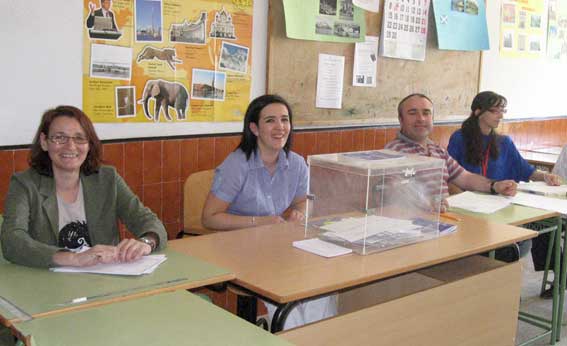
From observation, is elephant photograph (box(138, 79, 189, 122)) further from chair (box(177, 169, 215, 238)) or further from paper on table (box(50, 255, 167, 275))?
paper on table (box(50, 255, 167, 275))

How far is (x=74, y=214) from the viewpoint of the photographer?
91.3 inches

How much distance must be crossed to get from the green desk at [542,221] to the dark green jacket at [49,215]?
5.41 feet

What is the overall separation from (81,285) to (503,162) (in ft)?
10.1

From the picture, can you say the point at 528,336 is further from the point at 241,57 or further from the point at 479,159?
the point at 241,57

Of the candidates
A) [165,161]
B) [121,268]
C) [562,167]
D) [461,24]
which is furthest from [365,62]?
[121,268]

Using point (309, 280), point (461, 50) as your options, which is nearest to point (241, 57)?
point (309, 280)

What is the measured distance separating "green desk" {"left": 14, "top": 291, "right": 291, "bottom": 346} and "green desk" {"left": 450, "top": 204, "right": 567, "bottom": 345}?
183cm

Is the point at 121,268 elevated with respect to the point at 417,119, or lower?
lower

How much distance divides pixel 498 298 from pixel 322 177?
94cm

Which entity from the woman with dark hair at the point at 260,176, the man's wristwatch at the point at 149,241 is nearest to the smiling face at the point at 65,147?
the man's wristwatch at the point at 149,241

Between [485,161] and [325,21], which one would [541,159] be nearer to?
[485,161]

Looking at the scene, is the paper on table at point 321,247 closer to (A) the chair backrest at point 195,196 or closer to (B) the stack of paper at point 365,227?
(B) the stack of paper at point 365,227

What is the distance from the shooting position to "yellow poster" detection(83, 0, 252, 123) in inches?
116

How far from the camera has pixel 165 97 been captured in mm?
3207
